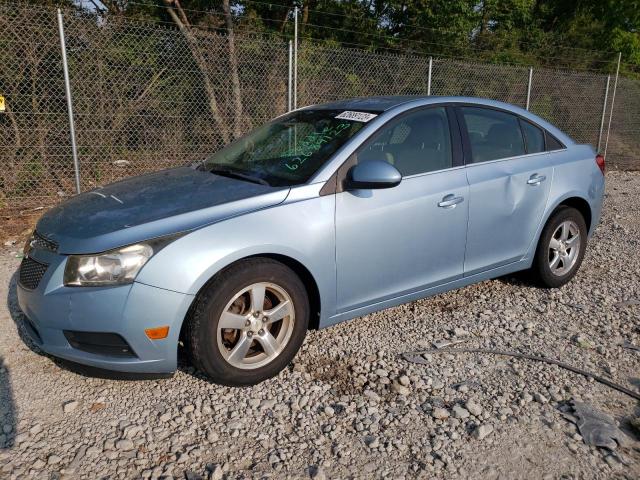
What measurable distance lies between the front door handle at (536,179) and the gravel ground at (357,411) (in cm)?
105

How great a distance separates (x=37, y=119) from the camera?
6.92m

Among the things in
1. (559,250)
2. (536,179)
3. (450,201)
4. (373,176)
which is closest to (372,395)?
(373,176)

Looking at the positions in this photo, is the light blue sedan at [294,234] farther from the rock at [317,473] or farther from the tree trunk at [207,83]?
the tree trunk at [207,83]

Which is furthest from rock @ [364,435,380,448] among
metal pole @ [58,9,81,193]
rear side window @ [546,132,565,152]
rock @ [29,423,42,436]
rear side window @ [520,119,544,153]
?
metal pole @ [58,9,81,193]

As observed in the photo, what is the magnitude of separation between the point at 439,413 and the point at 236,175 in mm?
1939

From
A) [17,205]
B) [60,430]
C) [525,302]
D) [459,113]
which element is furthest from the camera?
[17,205]

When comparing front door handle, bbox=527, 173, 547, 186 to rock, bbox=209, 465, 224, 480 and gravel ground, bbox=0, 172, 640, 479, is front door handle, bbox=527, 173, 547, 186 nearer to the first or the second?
gravel ground, bbox=0, 172, 640, 479

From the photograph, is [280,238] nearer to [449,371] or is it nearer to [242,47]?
[449,371]

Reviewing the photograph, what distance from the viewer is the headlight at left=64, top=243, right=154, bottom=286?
8.93 ft

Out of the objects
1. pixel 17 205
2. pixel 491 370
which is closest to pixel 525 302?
pixel 491 370

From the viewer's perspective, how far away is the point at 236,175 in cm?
358

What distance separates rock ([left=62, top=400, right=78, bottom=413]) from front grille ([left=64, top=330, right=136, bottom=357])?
0.35 meters

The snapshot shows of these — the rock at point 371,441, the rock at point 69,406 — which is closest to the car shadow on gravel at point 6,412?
the rock at point 69,406

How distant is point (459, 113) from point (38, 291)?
120 inches
